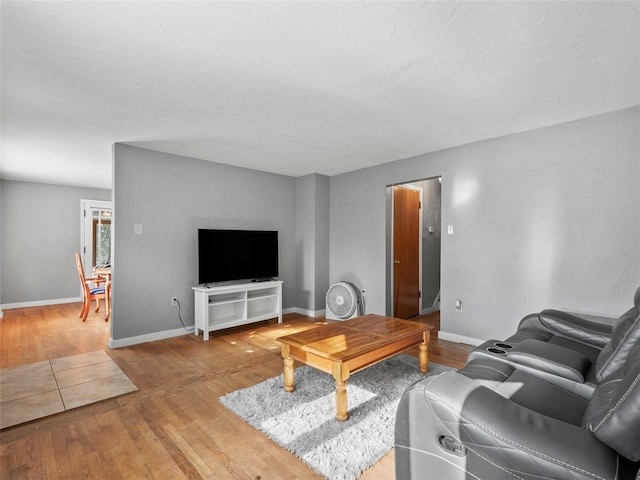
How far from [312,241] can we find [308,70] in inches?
130

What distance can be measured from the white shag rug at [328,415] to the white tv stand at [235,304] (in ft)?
5.29

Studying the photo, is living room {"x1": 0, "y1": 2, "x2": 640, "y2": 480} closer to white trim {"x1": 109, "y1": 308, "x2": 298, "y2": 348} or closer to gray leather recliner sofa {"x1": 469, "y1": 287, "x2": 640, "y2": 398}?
white trim {"x1": 109, "y1": 308, "x2": 298, "y2": 348}

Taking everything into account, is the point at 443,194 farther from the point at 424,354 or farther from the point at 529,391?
the point at 529,391

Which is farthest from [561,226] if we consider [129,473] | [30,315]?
[30,315]

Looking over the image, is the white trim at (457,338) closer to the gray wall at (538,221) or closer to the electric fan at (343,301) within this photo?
the gray wall at (538,221)

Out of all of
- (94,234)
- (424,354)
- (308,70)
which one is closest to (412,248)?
(424,354)

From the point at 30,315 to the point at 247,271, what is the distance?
392 centimetres

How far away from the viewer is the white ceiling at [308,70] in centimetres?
165

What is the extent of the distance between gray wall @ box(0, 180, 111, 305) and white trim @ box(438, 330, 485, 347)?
22.7 feet

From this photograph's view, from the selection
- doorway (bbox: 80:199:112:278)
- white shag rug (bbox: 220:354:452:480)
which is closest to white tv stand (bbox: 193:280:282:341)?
white shag rug (bbox: 220:354:452:480)

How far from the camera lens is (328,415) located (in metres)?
2.18

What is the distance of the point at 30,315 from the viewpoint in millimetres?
5359

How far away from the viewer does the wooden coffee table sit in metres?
2.15

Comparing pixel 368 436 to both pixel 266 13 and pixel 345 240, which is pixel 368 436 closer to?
pixel 266 13
